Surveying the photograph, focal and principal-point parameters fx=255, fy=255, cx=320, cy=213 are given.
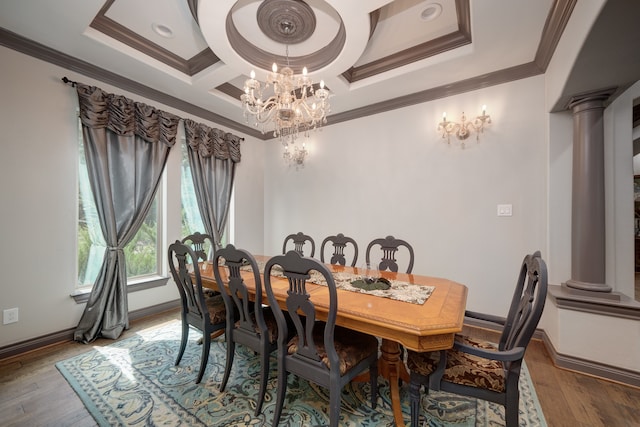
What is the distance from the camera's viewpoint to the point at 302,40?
96.7 inches

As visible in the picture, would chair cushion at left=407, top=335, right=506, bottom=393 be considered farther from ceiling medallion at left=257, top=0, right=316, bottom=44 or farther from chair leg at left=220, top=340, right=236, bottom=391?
ceiling medallion at left=257, top=0, right=316, bottom=44

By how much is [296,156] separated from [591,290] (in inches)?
149

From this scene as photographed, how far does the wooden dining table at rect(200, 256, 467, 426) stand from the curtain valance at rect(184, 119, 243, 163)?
250cm

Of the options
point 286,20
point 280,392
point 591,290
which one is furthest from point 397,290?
point 286,20

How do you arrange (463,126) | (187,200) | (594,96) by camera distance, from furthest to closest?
(187,200) < (463,126) < (594,96)

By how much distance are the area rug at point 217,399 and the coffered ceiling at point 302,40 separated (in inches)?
110

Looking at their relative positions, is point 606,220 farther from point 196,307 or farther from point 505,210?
point 196,307

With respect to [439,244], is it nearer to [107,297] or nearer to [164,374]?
[164,374]

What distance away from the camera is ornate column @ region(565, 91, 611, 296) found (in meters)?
2.11

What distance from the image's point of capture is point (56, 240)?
2477mm

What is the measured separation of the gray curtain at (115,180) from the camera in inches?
102

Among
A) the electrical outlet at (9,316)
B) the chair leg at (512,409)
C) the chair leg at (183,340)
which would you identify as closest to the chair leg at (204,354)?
the chair leg at (183,340)

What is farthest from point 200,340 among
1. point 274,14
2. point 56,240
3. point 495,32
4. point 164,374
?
point 495,32

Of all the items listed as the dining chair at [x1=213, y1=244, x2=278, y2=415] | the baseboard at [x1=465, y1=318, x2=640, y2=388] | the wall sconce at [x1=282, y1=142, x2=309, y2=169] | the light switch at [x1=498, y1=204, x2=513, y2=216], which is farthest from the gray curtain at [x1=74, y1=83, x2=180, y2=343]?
the baseboard at [x1=465, y1=318, x2=640, y2=388]
